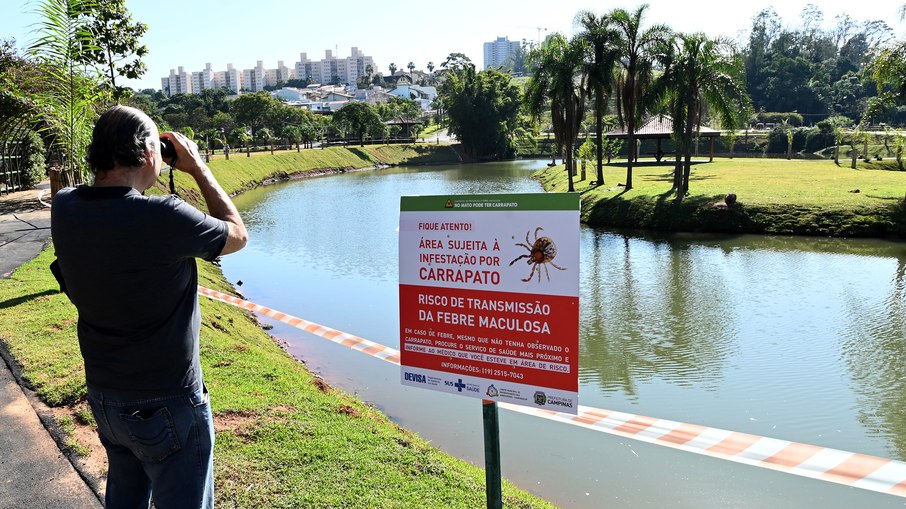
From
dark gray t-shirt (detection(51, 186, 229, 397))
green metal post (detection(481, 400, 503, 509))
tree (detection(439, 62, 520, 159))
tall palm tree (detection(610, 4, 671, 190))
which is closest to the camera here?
dark gray t-shirt (detection(51, 186, 229, 397))

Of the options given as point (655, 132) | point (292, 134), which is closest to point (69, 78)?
point (655, 132)

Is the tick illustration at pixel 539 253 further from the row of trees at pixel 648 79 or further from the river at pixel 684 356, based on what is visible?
the row of trees at pixel 648 79

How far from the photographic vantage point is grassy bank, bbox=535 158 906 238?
2038 cm

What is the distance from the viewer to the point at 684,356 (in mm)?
10141

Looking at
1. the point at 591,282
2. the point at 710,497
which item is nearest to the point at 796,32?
the point at 591,282

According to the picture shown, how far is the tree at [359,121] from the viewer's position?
76.0 meters

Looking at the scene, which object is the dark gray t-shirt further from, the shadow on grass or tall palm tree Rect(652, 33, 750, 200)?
tall palm tree Rect(652, 33, 750, 200)

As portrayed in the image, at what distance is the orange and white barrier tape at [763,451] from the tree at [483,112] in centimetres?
6823

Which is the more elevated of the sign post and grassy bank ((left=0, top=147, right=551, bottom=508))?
the sign post

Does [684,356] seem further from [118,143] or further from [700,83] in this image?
[700,83]

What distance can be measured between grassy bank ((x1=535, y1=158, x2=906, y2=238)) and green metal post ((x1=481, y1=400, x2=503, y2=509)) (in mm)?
20308

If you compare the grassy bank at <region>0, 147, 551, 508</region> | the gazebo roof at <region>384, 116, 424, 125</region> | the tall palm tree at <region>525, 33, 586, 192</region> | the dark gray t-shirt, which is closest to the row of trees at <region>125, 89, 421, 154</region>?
the gazebo roof at <region>384, 116, 424, 125</region>

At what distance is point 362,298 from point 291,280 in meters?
3.18

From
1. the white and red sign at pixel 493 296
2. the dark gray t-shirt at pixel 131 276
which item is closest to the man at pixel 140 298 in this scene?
the dark gray t-shirt at pixel 131 276
